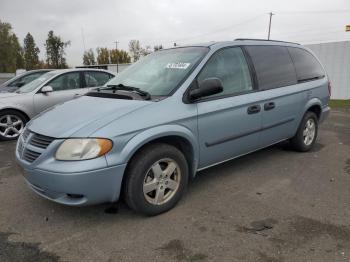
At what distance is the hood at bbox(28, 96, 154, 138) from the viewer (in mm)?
3026

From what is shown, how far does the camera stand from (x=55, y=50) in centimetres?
5456

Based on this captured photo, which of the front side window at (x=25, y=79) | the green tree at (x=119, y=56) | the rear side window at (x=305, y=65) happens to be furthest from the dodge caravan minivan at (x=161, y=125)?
the green tree at (x=119, y=56)

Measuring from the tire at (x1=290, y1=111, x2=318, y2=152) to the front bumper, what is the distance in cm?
341

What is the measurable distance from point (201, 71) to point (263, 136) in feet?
4.55

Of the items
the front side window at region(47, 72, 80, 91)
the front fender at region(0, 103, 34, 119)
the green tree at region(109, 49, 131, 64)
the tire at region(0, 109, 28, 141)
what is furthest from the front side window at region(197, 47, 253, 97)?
the green tree at region(109, 49, 131, 64)

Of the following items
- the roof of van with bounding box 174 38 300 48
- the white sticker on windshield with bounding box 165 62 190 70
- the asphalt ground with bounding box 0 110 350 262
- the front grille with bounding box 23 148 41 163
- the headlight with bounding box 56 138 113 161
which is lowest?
the asphalt ground with bounding box 0 110 350 262

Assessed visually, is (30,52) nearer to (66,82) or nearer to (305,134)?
(66,82)

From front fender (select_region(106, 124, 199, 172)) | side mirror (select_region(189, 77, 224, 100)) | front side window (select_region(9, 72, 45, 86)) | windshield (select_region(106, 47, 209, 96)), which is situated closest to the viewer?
front fender (select_region(106, 124, 199, 172))

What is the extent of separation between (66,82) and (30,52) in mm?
66935

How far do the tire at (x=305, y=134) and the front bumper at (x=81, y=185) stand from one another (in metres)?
3.41

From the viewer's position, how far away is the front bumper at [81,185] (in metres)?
2.88

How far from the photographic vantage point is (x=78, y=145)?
9.58 feet

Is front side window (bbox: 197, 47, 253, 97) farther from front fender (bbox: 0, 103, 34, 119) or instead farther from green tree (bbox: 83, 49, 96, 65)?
green tree (bbox: 83, 49, 96, 65)

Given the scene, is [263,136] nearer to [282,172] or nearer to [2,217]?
[282,172]
